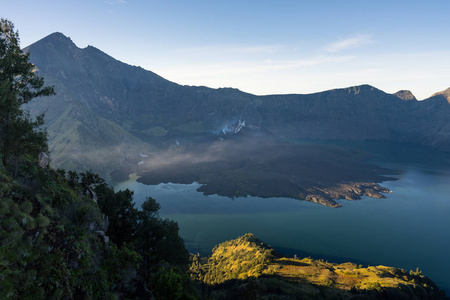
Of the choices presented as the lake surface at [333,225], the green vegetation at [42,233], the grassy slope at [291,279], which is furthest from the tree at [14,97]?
the lake surface at [333,225]

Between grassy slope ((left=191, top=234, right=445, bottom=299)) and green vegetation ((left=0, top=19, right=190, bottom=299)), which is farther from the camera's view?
grassy slope ((left=191, top=234, right=445, bottom=299))

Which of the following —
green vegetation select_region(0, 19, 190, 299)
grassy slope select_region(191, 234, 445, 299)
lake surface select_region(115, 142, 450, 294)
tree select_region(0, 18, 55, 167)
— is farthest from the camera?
lake surface select_region(115, 142, 450, 294)

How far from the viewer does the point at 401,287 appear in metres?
56.8

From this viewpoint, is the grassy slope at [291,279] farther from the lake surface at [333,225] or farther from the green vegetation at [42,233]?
the green vegetation at [42,233]

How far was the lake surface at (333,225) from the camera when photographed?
93.7 m

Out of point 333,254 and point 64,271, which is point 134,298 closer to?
point 64,271

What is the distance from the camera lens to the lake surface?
307 feet

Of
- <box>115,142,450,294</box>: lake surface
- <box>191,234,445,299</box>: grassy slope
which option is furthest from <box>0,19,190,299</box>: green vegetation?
<box>115,142,450,294</box>: lake surface

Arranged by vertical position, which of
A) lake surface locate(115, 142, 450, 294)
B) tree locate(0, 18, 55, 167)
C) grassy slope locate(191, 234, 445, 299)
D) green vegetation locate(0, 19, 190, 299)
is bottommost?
lake surface locate(115, 142, 450, 294)

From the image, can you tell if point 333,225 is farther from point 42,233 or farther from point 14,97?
point 14,97

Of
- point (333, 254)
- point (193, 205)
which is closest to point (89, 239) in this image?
point (333, 254)

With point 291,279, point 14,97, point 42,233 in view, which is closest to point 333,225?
point 291,279

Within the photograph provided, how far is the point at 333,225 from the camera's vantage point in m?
117

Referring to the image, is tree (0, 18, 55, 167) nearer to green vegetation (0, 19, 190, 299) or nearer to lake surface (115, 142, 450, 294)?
green vegetation (0, 19, 190, 299)
